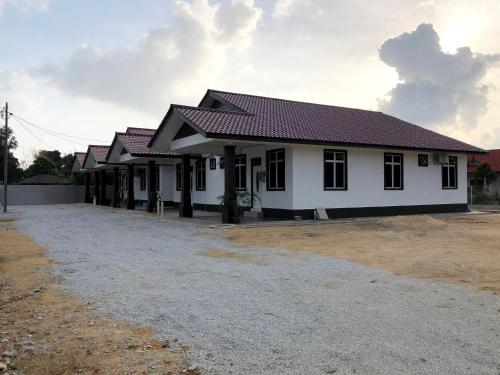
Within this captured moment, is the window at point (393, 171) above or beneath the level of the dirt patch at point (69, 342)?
above

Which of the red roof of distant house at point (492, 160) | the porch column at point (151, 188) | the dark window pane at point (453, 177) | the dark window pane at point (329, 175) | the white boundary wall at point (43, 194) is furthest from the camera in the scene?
the white boundary wall at point (43, 194)

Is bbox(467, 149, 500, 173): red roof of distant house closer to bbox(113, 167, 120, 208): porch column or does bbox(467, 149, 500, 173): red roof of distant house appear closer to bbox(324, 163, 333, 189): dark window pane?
bbox(324, 163, 333, 189): dark window pane

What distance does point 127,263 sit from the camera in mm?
8336

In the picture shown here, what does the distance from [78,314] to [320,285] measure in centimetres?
317

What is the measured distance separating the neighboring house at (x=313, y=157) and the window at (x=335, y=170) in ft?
0.12

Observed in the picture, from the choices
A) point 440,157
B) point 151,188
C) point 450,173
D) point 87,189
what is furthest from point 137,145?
point 87,189

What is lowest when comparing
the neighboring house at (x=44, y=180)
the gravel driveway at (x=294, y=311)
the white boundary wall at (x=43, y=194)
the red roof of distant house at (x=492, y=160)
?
the gravel driveway at (x=294, y=311)

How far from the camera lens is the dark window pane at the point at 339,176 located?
17.8 m

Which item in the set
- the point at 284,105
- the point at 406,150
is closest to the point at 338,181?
the point at 406,150

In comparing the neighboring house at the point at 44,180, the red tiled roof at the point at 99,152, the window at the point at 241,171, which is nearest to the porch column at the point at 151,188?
the window at the point at 241,171

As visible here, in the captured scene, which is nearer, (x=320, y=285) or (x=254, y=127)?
(x=320, y=285)

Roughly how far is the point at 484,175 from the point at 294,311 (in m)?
32.2

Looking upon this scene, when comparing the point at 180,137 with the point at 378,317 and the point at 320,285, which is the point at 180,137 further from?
the point at 378,317

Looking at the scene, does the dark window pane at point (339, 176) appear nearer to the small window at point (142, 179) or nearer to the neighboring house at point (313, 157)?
the neighboring house at point (313, 157)
